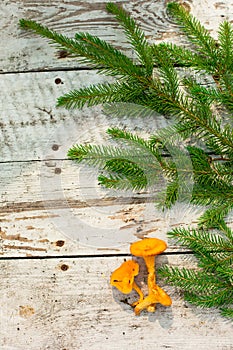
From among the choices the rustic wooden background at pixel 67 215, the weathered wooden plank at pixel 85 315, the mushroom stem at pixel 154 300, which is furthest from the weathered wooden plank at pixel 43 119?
the mushroom stem at pixel 154 300

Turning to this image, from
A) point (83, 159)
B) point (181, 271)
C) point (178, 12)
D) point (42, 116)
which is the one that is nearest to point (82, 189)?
point (83, 159)

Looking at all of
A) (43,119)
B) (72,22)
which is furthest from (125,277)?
(72,22)

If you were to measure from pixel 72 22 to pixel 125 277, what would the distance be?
656 millimetres

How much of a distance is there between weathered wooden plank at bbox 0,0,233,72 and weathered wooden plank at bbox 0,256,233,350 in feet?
1.69

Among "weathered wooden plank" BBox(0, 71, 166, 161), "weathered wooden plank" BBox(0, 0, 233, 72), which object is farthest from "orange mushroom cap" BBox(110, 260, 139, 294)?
"weathered wooden plank" BBox(0, 0, 233, 72)

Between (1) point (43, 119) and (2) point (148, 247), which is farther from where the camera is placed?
(1) point (43, 119)

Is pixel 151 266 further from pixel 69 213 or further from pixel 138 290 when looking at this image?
pixel 69 213

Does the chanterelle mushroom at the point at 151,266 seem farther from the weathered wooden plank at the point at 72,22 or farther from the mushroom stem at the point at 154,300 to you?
the weathered wooden plank at the point at 72,22

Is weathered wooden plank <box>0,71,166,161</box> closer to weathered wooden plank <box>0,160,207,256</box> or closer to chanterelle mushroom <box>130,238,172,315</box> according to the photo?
weathered wooden plank <box>0,160,207,256</box>

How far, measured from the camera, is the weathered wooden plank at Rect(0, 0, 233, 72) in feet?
4.23

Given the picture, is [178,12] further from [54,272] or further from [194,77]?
[54,272]

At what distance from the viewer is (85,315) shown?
4.14 ft

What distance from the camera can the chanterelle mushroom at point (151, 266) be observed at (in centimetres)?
116

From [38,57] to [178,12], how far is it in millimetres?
370
